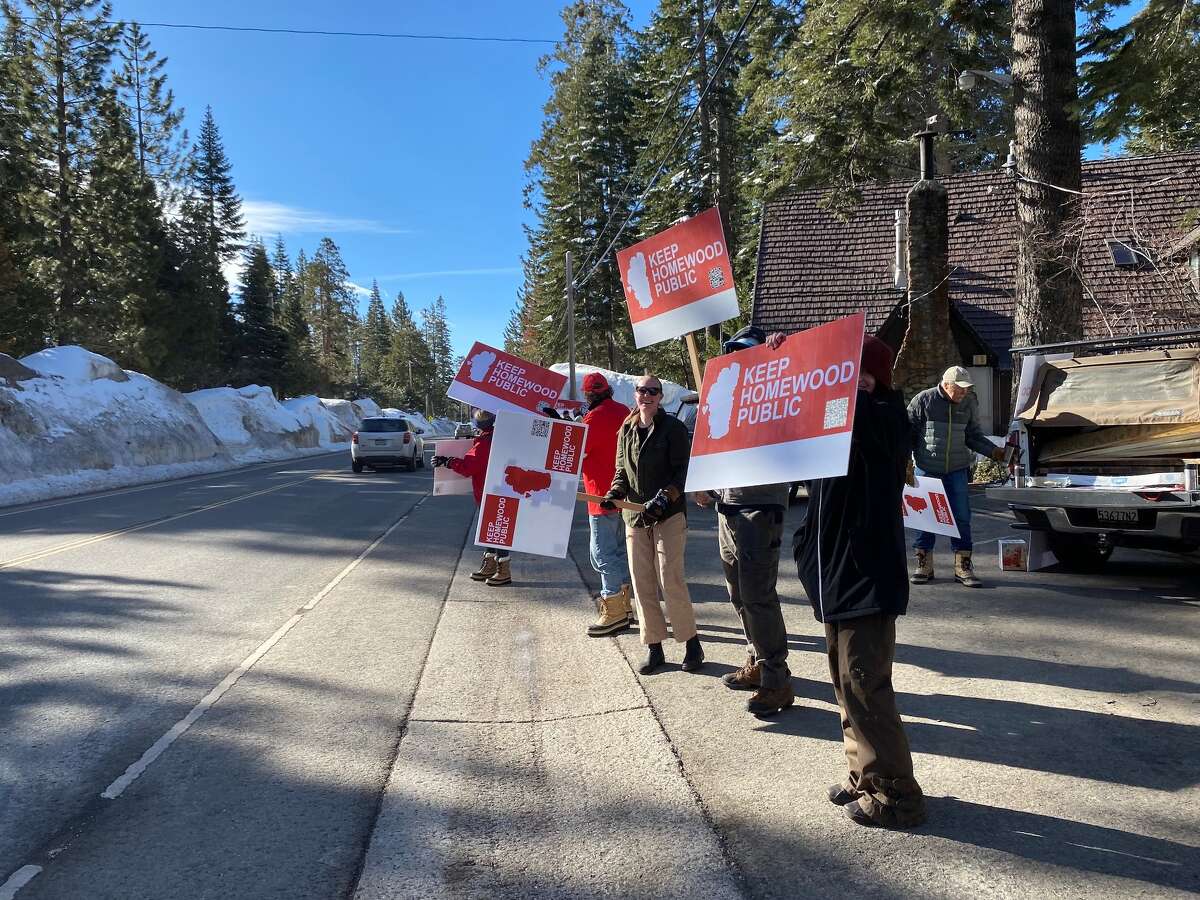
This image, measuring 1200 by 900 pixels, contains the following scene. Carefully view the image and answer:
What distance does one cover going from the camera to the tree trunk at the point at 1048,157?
10617 mm

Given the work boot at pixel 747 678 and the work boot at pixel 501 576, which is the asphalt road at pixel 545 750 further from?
the work boot at pixel 501 576

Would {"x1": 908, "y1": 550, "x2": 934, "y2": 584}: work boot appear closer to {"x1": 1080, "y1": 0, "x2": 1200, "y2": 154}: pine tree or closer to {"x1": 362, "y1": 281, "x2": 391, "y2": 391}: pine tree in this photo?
{"x1": 1080, "y1": 0, "x2": 1200, "y2": 154}: pine tree

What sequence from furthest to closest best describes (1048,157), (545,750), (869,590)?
1. (1048,157)
2. (545,750)
3. (869,590)

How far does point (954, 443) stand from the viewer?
7.32 m

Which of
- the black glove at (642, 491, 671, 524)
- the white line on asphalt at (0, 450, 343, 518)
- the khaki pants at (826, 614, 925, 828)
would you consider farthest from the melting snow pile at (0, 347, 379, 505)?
the khaki pants at (826, 614, 925, 828)

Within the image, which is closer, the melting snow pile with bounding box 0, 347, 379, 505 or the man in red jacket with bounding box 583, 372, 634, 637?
the man in red jacket with bounding box 583, 372, 634, 637

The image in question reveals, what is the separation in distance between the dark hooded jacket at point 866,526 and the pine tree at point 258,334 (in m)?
52.9

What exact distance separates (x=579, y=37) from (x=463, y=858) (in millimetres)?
46252

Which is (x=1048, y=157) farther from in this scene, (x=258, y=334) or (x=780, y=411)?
(x=258, y=334)

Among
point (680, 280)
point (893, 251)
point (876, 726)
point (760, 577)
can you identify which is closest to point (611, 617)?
point (760, 577)

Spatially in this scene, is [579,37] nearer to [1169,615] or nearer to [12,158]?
[12,158]

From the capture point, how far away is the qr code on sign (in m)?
3.39

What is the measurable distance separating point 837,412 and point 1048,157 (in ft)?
31.3

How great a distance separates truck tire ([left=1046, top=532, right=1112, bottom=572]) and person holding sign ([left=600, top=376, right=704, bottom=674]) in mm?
4486
